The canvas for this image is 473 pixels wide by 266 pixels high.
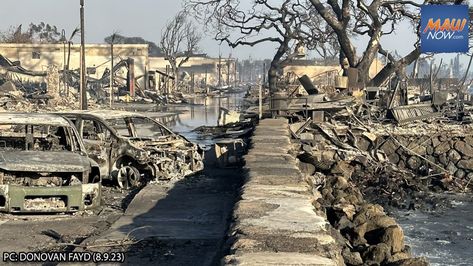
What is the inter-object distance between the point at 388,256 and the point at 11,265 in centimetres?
409

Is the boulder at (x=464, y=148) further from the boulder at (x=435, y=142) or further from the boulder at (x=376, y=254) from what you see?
the boulder at (x=376, y=254)

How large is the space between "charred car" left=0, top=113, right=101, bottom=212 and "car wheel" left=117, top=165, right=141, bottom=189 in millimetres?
1411

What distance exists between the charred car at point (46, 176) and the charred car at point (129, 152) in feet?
3.78

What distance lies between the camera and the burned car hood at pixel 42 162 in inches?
346

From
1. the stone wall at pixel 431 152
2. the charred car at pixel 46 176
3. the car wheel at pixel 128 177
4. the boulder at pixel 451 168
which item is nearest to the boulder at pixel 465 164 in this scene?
the stone wall at pixel 431 152

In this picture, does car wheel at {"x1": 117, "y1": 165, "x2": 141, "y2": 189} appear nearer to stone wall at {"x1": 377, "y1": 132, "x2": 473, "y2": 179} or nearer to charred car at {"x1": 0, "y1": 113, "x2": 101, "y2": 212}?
charred car at {"x1": 0, "y1": 113, "x2": 101, "y2": 212}

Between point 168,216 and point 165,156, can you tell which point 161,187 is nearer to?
point 165,156

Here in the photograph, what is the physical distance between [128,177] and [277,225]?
5741 mm

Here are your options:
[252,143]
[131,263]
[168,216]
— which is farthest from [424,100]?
[131,263]

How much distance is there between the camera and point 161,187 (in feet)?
36.2

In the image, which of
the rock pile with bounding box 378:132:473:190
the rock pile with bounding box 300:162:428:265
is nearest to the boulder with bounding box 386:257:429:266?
the rock pile with bounding box 300:162:428:265

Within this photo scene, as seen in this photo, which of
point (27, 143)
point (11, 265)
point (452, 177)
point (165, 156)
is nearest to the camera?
point (11, 265)

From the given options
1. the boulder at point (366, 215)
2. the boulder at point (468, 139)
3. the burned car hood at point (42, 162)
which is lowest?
the boulder at point (366, 215)

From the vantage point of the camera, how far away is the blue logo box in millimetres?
24484
